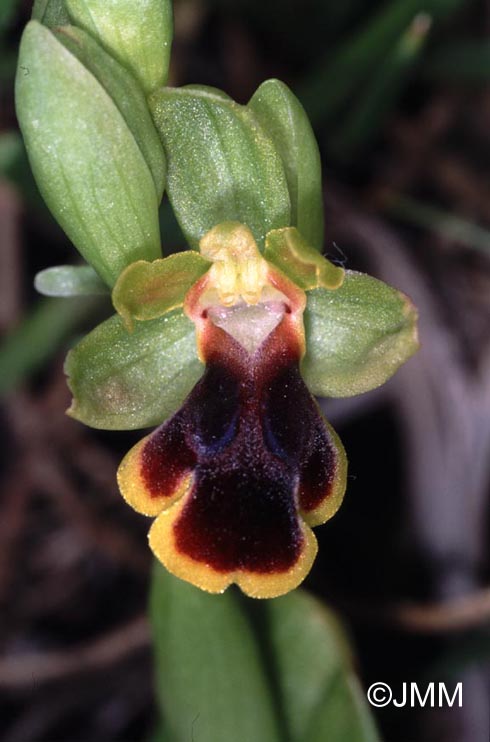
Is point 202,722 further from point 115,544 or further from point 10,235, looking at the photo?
point 10,235

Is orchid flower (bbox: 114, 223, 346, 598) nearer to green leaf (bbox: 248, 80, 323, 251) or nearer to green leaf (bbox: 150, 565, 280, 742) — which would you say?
green leaf (bbox: 248, 80, 323, 251)

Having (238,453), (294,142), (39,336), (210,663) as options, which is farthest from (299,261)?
(39,336)

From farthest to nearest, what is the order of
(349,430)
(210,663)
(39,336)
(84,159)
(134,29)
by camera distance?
(349,430), (39,336), (210,663), (134,29), (84,159)

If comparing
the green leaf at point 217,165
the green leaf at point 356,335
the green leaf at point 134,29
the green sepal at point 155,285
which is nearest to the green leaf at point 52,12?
the green leaf at point 134,29

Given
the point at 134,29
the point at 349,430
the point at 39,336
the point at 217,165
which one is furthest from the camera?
the point at 349,430

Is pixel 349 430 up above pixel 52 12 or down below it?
below

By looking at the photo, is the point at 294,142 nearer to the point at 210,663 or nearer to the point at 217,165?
the point at 217,165
